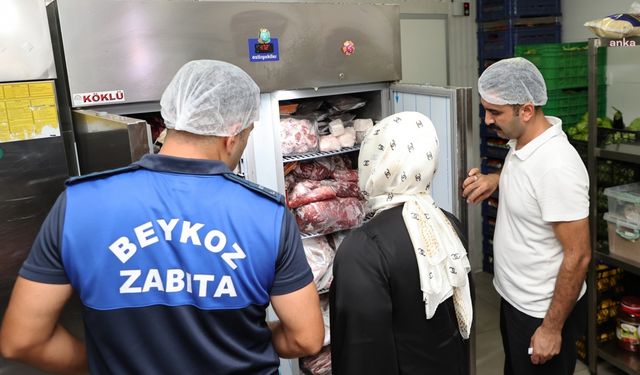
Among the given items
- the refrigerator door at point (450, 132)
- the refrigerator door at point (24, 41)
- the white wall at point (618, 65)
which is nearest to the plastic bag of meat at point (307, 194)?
the refrigerator door at point (450, 132)

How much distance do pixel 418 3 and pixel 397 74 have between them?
165 cm

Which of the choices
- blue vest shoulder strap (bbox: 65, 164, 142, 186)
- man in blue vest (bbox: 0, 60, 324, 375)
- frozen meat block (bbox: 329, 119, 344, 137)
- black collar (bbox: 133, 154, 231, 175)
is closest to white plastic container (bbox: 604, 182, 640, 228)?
frozen meat block (bbox: 329, 119, 344, 137)

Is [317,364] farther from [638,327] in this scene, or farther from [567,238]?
[638,327]

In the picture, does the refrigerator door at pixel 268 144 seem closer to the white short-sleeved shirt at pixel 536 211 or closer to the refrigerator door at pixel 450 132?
the refrigerator door at pixel 450 132

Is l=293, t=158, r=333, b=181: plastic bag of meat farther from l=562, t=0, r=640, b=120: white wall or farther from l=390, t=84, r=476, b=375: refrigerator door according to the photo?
l=562, t=0, r=640, b=120: white wall

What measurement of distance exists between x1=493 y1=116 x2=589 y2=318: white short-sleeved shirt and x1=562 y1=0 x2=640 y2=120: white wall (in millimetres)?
2040

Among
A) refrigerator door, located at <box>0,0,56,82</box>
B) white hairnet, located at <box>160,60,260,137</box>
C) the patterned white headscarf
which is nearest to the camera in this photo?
white hairnet, located at <box>160,60,260,137</box>

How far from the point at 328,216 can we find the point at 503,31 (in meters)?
2.36

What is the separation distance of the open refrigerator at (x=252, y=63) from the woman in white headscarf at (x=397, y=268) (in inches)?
26.7

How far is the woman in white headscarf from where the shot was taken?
4.86ft

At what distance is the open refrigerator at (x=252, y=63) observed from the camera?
1.97m

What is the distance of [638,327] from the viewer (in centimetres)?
319

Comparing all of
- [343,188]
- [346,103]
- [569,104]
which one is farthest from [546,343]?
[569,104]

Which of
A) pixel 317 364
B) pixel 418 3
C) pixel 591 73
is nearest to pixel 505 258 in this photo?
pixel 317 364
